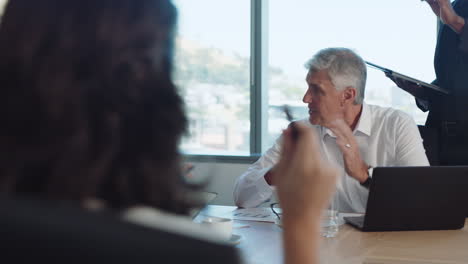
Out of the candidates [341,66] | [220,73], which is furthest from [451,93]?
[220,73]

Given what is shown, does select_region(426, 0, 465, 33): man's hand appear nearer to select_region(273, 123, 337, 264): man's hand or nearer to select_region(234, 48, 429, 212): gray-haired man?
select_region(234, 48, 429, 212): gray-haired man

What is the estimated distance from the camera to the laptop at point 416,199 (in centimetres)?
196

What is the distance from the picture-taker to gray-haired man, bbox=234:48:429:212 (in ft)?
8.82

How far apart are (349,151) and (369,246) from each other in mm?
762

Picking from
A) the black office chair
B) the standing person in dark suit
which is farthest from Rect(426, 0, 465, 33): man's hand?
the black office chair

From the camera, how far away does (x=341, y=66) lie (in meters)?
2.77

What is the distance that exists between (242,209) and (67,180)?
1.90m

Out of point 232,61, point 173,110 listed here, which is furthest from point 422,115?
point 173,110

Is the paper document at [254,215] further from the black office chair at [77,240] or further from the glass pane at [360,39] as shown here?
the glass pane at [360,39]

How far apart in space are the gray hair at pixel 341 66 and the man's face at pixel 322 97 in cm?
3

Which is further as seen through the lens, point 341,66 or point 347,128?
point 341,66

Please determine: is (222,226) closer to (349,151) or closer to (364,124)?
(349,151)

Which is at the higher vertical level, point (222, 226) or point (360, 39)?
point (360, 39)

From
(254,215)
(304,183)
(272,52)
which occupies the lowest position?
(254,215)
